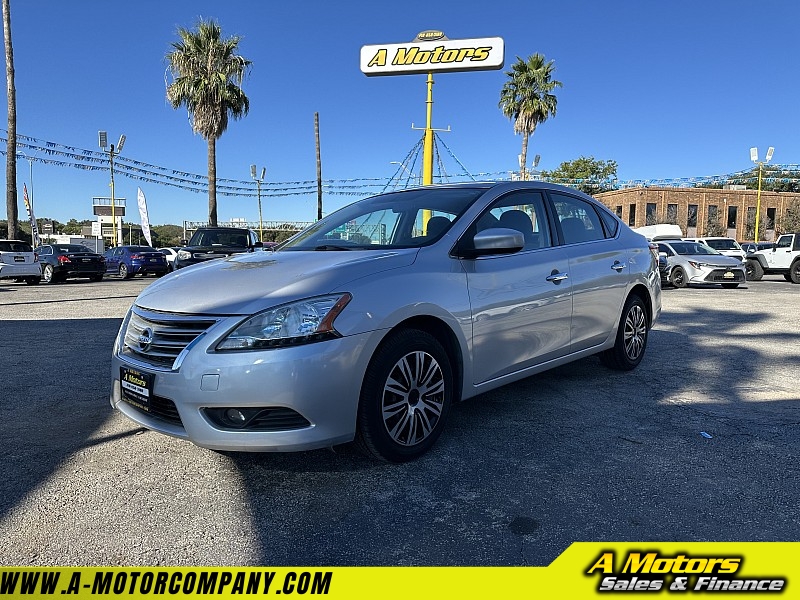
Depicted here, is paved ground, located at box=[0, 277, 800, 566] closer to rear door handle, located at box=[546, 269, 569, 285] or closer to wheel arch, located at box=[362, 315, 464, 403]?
wheel arch, located at box=[362, 315, 464, 403]

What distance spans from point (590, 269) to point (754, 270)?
774 inches

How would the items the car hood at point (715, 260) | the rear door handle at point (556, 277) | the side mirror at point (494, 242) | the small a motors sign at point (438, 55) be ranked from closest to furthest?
the side mirror at point (494, 242), the rear door handle at point (556, 277), the car hood at point (715, 260), the small a motors sign at point (438, 55)

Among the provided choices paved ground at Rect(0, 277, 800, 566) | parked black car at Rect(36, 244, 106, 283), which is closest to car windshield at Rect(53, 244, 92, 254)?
parked black car at Rect(36, 244, 106, 283)

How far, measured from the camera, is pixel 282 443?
8.84 ft

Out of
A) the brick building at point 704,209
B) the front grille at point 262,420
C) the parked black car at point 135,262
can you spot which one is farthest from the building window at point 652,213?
the front grille at point 262,420

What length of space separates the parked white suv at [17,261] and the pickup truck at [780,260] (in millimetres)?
24337

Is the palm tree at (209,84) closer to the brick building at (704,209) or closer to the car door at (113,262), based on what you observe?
the car door at (113,262)

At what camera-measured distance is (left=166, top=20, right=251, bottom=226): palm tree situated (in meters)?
25.3

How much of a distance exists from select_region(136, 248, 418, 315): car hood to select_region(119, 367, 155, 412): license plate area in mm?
351

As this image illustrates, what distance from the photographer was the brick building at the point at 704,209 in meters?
49.4

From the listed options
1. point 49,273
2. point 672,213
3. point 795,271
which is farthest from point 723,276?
point 672,213

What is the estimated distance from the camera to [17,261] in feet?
57.6

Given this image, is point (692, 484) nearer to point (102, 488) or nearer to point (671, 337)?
point (102, 488)

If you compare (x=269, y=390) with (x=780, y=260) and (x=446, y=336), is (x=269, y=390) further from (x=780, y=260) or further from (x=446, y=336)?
(x=780, y=260)
